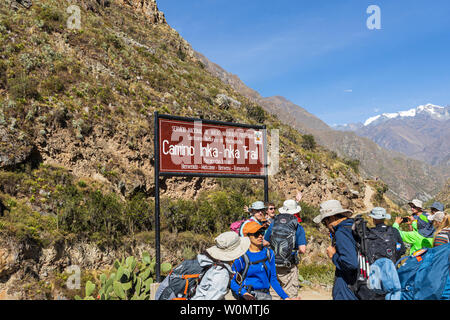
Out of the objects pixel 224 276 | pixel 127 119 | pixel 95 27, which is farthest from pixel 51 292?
pixel 95 27

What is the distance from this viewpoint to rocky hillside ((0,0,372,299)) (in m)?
7.92

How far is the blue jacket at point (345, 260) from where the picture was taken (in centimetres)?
322

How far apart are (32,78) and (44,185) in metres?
5.24

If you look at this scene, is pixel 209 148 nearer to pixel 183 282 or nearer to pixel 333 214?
pixel 333 214

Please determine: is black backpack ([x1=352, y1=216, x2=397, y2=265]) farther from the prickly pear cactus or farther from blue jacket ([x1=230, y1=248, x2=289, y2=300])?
the prickly pear cactus

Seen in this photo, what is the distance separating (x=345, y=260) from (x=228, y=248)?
1.29m

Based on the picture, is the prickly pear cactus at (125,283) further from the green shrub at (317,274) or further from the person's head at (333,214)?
the green shrub at (317,274)

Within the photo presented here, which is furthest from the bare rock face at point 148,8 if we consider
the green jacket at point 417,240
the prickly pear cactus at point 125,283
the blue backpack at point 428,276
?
the blue backpack at point 428,276

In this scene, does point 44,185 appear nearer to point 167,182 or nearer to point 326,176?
point 167,182

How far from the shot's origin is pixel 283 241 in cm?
451

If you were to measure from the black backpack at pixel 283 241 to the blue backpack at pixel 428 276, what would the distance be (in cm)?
168

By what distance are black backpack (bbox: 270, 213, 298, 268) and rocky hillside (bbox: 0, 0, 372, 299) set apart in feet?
17.8

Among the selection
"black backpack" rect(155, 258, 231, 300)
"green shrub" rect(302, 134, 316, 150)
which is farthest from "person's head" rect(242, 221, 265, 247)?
"green shrub" rect(302, 134, 316, 150)

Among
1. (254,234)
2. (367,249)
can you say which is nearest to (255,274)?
(254,234)
